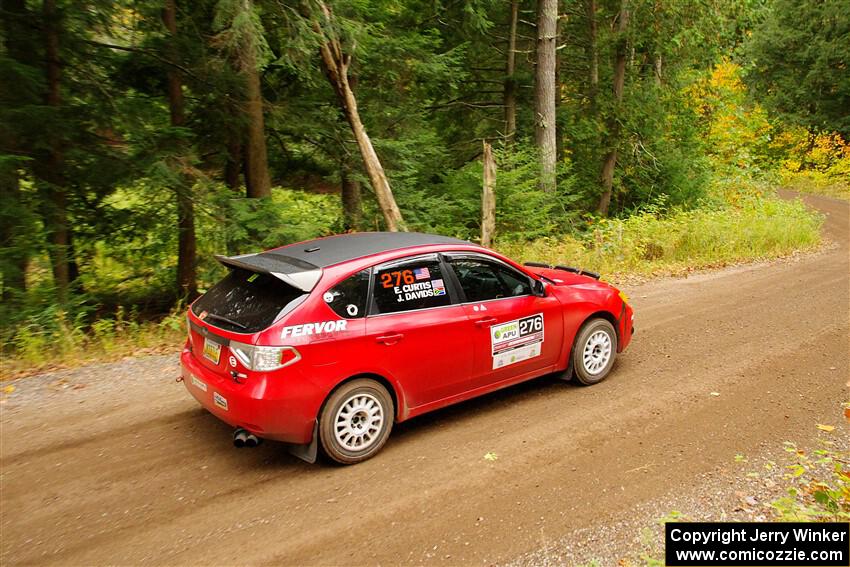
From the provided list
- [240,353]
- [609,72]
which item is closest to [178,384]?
[240,353]

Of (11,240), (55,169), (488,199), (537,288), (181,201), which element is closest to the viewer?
(537,288)

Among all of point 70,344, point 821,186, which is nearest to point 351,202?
point 70,344

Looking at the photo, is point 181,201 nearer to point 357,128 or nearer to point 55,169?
point 55,169

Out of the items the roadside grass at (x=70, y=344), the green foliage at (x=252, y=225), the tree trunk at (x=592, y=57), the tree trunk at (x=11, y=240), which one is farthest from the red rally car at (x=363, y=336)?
the tree trunk at (x=592, y=57)

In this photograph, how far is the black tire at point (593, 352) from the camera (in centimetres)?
607

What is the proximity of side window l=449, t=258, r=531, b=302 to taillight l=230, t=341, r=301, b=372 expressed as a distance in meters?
1.80

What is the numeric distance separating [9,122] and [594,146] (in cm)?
1542

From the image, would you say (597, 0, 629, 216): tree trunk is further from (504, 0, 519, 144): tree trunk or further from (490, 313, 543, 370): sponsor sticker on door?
(490, 313, 543, 370): sponsor sticker on door

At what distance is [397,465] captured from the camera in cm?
467

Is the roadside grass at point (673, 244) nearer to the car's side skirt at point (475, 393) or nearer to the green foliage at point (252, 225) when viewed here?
the green foliage at point (252, 225)

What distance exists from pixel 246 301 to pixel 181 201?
5.40 meters

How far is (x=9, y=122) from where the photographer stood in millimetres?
7871

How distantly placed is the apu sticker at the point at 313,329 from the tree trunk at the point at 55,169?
19.7 ft

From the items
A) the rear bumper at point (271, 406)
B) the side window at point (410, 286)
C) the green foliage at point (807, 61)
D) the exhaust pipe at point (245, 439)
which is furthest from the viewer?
the green foliage at point (807, 61)
